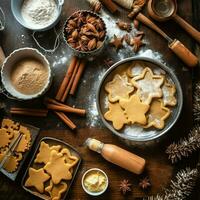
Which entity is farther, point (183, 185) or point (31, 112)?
point (31, 112)

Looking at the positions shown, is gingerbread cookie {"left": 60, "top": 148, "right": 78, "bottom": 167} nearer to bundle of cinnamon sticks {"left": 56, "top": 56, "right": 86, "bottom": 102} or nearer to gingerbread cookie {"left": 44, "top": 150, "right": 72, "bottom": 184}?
gingerbread cookie {"left": 44, "top": 150, "right": 72, "bottom": 184}

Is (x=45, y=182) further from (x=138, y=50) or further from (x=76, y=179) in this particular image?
(x=138, y=50)

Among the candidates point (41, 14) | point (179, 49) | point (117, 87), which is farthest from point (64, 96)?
point (179, 49)

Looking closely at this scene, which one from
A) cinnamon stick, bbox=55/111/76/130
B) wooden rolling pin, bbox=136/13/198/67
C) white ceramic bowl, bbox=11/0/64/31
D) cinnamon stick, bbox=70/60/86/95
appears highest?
wooden rolling pin, bbox=136/13/198/67

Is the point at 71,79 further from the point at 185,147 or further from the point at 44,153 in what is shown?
the point at 185,147

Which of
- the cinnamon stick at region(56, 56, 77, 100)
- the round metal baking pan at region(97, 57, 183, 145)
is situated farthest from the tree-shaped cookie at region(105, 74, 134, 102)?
the cinnamon stick at region(56, 56, 77, 100)

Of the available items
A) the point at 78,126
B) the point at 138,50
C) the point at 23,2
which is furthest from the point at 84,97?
the point at 23,2
